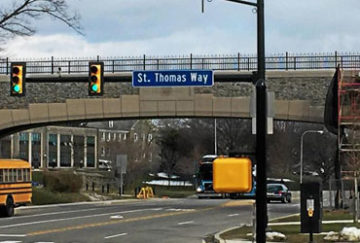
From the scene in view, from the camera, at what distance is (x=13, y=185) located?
33.2 meters

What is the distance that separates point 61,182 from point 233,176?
45515mm

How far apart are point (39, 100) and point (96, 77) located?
16267 millimetres

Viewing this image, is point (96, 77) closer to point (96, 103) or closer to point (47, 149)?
point (96, 103)

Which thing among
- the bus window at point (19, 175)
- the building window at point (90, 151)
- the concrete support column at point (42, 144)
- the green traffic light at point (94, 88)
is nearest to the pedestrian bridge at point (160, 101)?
the bus window at point (19, 175)

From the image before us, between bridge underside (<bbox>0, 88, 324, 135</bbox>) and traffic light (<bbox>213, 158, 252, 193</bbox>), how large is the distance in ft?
97.8

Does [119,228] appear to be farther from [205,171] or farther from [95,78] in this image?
[205,171]

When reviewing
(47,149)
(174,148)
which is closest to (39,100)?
(174,148)

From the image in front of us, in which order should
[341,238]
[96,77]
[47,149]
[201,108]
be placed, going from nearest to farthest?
[341,238], [96,77], [201,108], [47,149]

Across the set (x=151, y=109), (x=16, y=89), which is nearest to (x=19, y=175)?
(x=16, y=89)

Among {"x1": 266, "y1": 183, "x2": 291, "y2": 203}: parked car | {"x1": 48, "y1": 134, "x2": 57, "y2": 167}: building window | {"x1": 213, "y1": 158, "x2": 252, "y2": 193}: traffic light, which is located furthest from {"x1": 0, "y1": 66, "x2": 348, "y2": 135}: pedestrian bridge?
{"x1": 48, "y1": 134, "x2": 57, "y2": 167}: building window

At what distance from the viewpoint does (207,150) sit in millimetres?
107438

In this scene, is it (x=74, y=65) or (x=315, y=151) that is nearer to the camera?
(x=74, y=65)

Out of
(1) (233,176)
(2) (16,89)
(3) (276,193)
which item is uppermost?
(2) (16,89)

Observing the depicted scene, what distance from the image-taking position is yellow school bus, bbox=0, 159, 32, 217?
32250 millimetres
